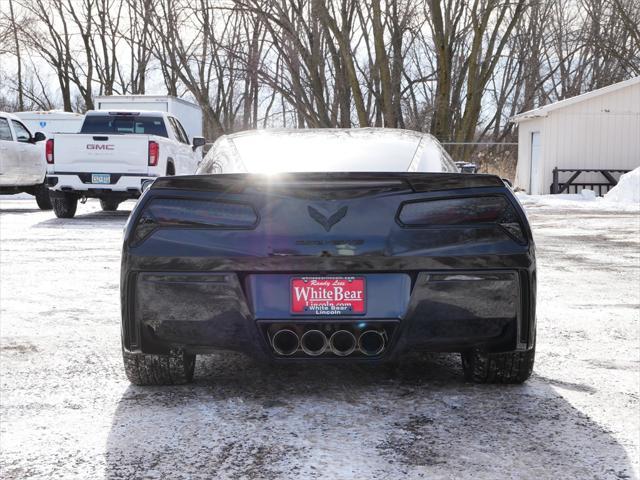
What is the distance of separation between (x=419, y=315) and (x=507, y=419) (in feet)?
1.84

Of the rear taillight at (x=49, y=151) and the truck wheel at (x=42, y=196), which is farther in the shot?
the truck wheel at (x=42, y=196)

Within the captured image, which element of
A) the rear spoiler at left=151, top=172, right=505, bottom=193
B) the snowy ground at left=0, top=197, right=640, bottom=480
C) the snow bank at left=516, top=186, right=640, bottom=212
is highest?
the rear spoiler at left=151, top=172, right=505, bottom=193

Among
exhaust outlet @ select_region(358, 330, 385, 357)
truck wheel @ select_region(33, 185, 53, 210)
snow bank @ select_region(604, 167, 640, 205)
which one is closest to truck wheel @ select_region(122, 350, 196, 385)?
exhaust outlet @ select_region(358, 330, 385, 357)

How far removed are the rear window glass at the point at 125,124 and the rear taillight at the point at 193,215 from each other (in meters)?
13.6

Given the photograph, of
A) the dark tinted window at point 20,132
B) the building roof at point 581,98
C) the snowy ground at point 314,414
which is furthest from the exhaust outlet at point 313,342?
the building roof at point 581,98

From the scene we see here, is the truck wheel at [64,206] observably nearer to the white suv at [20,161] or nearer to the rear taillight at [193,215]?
the white suv at [20,161]

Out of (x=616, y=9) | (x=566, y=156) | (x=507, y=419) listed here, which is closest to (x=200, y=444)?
(x=507, y=419)

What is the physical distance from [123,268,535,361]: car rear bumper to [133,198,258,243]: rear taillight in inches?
8.0

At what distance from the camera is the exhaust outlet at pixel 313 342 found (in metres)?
3.46

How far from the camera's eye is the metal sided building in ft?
94.0

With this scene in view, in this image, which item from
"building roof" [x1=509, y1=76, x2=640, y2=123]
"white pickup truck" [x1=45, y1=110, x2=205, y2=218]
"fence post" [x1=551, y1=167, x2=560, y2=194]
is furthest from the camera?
"building roof" [x1=509, y1=76, x2=640, y2=123]

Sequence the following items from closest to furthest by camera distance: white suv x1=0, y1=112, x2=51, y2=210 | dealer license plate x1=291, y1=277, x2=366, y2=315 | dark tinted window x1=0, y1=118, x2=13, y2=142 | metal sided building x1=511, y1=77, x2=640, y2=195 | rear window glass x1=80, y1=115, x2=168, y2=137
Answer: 1. dealer license plate x1=291, y1=277, x2=366, y2=315
2. rear window glass x1=80, y1=115, x2=168, y2=137
3. white suv x1=0, y1=112, x2=51, y2=210
4. dark tinted window x1=0, y1=118, x2=13, y2=142
5. metal sided building x1=511, y1=77, x2=640, y2=195

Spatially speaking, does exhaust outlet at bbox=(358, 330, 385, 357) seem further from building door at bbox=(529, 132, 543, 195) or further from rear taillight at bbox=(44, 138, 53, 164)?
building door at bbox=(529, 132, 543, 195)

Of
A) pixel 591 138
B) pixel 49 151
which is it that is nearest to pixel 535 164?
pixel 591 138
